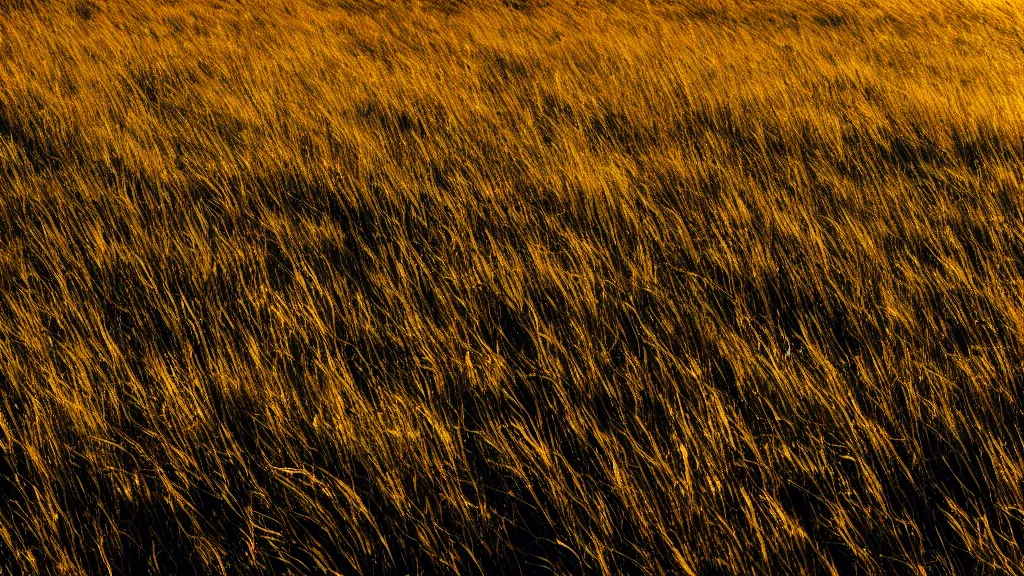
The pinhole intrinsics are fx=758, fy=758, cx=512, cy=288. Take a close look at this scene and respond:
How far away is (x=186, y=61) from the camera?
5141mm

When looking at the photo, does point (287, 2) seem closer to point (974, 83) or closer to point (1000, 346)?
point (974, 83)

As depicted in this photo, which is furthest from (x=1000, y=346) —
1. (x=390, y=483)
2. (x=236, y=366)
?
(x=236, y=366)

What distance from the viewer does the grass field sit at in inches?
51.8

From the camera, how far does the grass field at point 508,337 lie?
4.31ft

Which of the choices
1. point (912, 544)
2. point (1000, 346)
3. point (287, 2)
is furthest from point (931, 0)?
point (912, 544)

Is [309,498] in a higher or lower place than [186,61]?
lower

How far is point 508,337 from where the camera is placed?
1.92 m

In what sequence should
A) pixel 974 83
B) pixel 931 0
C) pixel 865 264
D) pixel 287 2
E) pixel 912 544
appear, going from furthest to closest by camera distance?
pixel 931 0
pixel 287 2
pixel 974 83
pixel 865 264
pixel 912 544

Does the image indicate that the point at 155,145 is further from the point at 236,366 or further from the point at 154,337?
the point at 236,366

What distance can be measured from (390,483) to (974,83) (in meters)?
5.05

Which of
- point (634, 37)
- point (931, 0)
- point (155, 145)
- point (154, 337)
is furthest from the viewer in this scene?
point (931, 0)

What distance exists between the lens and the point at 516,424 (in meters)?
1.50

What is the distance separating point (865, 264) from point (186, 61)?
4.61 meters

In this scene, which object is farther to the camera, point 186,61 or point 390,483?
point 186,61
